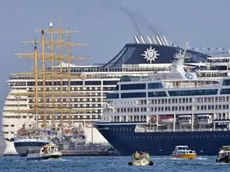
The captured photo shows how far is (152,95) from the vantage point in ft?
566

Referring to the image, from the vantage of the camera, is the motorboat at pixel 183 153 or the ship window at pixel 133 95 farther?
the ship window at pixel 133 95

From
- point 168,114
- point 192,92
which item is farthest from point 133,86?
point 192,92

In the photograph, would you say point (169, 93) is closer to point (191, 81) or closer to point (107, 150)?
point (191, 81)

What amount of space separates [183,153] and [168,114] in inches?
743

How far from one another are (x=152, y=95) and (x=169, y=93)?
236cm

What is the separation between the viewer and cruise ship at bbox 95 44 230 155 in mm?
167000

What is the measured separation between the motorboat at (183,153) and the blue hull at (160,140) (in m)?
10.6

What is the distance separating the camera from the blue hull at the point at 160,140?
165750mm

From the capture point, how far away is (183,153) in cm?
15238

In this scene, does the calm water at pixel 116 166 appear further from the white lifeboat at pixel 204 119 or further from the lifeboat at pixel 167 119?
the lifeboat at pixel 167 119

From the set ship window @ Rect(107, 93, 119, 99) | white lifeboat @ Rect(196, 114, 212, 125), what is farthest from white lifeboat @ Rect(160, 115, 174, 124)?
ship window @ Rect(107, 93, 119, 99)

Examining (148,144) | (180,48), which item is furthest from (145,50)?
(148,144)

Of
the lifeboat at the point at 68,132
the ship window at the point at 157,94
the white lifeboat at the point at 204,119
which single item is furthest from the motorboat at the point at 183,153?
the lifeboat at the point at 68,132

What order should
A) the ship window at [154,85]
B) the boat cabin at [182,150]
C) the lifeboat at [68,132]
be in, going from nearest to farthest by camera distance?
the boat cabin at [182,150] < the ship window at [154,85] < the lifeboat at [68,132]
